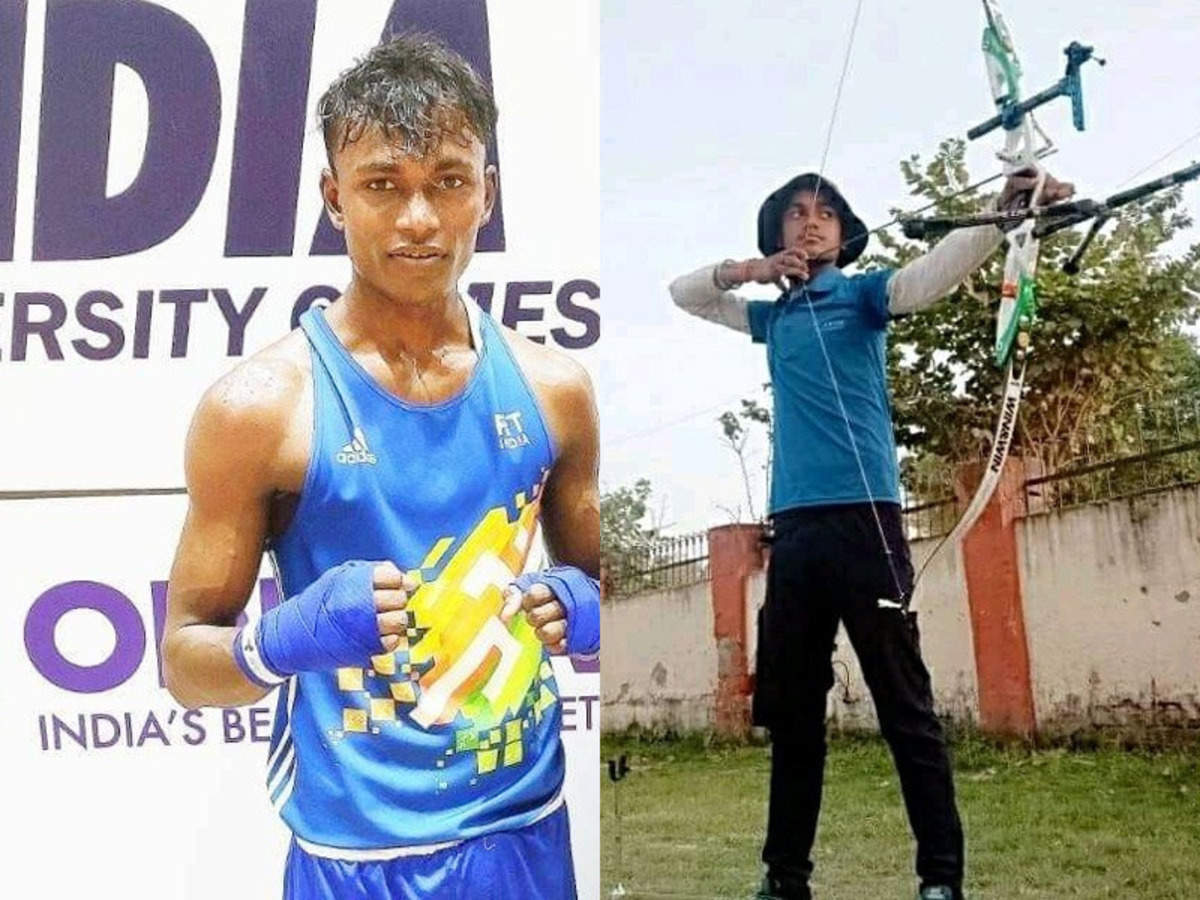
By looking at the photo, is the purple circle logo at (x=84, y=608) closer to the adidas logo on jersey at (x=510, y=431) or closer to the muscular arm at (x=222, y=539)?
the muscular arm at (x=222, y=539)

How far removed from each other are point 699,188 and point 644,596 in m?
0.62

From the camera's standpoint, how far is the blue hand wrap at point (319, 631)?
1.62 meters

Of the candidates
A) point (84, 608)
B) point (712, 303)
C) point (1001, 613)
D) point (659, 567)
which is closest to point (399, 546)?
point (659, 567)

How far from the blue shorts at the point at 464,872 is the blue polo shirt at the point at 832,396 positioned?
0.61 metres

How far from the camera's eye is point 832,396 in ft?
5.61

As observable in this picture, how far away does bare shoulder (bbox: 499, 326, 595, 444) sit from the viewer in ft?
5.77

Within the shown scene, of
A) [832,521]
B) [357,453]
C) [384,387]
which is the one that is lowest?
[832,521]

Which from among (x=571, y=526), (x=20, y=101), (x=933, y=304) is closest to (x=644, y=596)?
(x=571, y=526)

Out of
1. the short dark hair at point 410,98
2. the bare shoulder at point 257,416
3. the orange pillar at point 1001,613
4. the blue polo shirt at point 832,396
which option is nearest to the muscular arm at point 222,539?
the bare shoulder at point 257,416

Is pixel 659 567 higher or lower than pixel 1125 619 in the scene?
higher

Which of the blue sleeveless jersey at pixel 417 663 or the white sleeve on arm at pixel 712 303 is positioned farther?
the white sleeve on arm at pixel 712 303

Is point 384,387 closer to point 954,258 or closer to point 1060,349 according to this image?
point 954,258

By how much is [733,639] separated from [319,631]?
0.60 m

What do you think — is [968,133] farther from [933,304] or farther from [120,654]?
[120,654]
